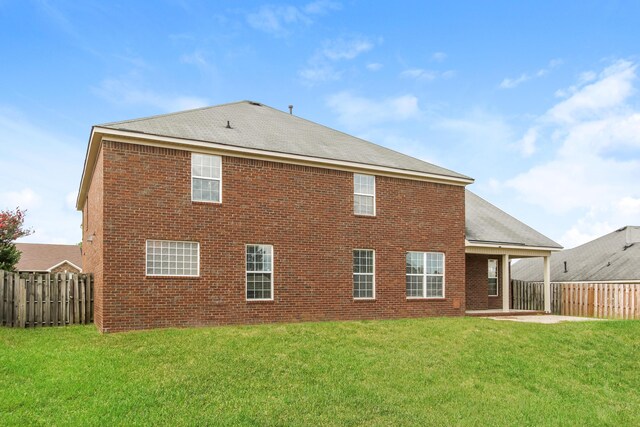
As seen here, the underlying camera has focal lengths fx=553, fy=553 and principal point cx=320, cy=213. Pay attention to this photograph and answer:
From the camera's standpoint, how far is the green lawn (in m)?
9.37

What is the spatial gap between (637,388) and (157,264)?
41.2ft

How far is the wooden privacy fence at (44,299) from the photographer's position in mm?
15844

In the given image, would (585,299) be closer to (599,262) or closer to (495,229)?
(495,229)

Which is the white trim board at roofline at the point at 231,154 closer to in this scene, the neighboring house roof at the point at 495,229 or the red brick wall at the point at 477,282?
the neighboring house roof at the point at 495,229

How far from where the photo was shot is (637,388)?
1294 cm

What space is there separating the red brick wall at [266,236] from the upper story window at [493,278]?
493cm

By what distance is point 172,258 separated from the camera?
15797 mm

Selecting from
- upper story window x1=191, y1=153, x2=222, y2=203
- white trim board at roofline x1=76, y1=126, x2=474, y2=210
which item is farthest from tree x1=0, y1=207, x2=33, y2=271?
upper story window x1=191, y1=153, x2=222, y2=203

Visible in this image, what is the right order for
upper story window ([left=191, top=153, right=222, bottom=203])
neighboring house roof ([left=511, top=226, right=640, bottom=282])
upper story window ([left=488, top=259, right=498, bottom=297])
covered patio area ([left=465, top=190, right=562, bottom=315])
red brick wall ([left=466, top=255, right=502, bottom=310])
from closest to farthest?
upper story window ([left=191, top=153, right=222, bottom=203])
covered patio area ([left=465, top=190, right=562, bottom=315])
red brick wall ([left=466, top=255, right=502, bottom=310])
upper story window ([left=488, top=259, right=498, bottom=297])
neighboring house roof ([left=511, top=226, right=640, bottom=282])

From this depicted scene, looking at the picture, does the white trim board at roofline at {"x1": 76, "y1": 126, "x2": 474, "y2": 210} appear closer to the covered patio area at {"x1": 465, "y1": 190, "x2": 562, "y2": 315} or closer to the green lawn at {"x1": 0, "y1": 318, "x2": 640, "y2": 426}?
the covered patio area at {"x1": 465, "y1": 190, "x2": 562, "y2": 315}

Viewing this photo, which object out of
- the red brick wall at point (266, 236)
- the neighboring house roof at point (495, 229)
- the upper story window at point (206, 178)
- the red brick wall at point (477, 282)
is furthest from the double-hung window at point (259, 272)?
the red brick wall at point (477, 282)

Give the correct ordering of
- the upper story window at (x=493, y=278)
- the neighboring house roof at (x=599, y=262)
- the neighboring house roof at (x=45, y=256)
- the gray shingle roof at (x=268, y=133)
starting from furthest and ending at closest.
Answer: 1. the neighboring house roof at (x=45, y=256)
2. the neighboring house roof at (x=599, y=262)
3. the upper story window at (x=493, y=278)
4. the gray shingle roof at (x=268, y=133)

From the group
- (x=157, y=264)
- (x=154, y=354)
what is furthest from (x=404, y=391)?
(x=157, y=264)

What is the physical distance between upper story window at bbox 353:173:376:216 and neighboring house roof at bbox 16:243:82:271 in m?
35.4
